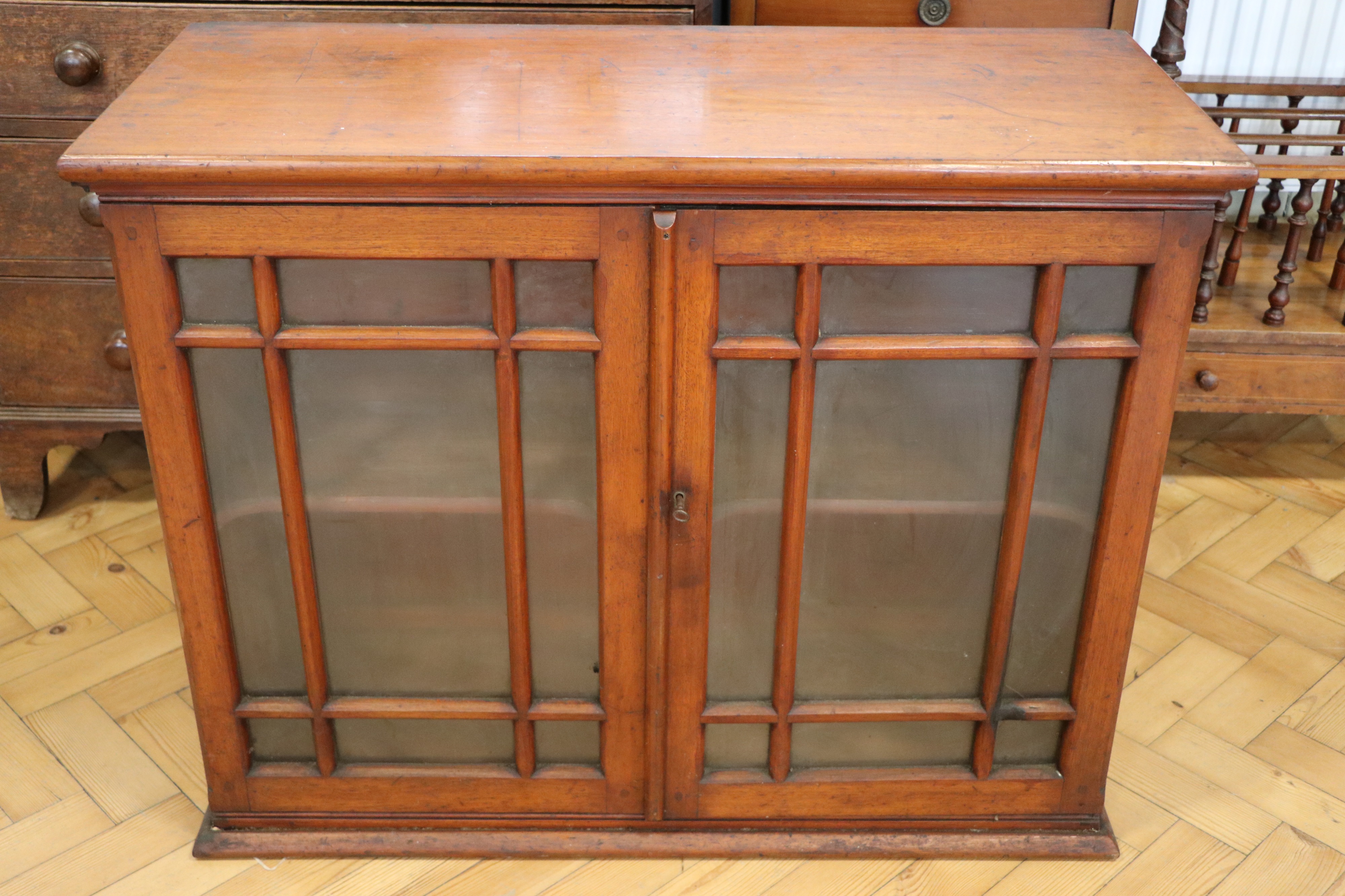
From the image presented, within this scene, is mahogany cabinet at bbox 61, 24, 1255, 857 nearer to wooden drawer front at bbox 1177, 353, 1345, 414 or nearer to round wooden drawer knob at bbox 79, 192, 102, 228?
round wooden drawer knob at bbox 79, 192, 102, 228

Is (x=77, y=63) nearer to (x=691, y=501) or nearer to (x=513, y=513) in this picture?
(x=513, y=513)

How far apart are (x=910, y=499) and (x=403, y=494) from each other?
592 mm

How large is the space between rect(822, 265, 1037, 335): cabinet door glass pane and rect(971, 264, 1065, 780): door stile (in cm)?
2

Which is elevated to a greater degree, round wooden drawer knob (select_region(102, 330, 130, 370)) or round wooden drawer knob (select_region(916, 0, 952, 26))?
round wooden drawer knob (select_region(916, 0, 952, 26))

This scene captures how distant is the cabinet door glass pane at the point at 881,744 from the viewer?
1.68 metres

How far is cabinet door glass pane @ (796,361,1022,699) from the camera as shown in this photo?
4.79 ft

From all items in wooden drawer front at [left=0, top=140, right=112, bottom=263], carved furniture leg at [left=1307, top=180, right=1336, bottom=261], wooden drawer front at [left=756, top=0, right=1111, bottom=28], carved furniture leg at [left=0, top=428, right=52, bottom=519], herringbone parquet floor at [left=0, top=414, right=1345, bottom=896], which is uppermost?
wooden drawer front at [left=756, top=0, right=1111, bottom=28]

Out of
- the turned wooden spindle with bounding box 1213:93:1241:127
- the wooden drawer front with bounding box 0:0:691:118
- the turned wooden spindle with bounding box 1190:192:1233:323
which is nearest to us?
the wooden drawer front with bounding box 0:0:691:118

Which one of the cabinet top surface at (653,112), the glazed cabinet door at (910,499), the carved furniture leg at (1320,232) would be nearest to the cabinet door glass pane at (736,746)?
the glazed cabinet door at (910,499)

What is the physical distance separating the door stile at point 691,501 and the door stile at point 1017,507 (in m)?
0.35

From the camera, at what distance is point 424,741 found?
1690 millimetres

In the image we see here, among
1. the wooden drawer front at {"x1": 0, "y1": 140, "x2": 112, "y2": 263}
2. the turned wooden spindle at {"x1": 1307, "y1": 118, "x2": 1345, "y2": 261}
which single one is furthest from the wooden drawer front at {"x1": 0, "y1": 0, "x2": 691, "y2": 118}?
the turned wooden spindle at {"x1": 1307, "y1": 118, "x2": 1345, "y2": 261}

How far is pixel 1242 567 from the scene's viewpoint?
7.59 feet

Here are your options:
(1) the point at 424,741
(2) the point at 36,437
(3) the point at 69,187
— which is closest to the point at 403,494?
(1) the point at 424,741
